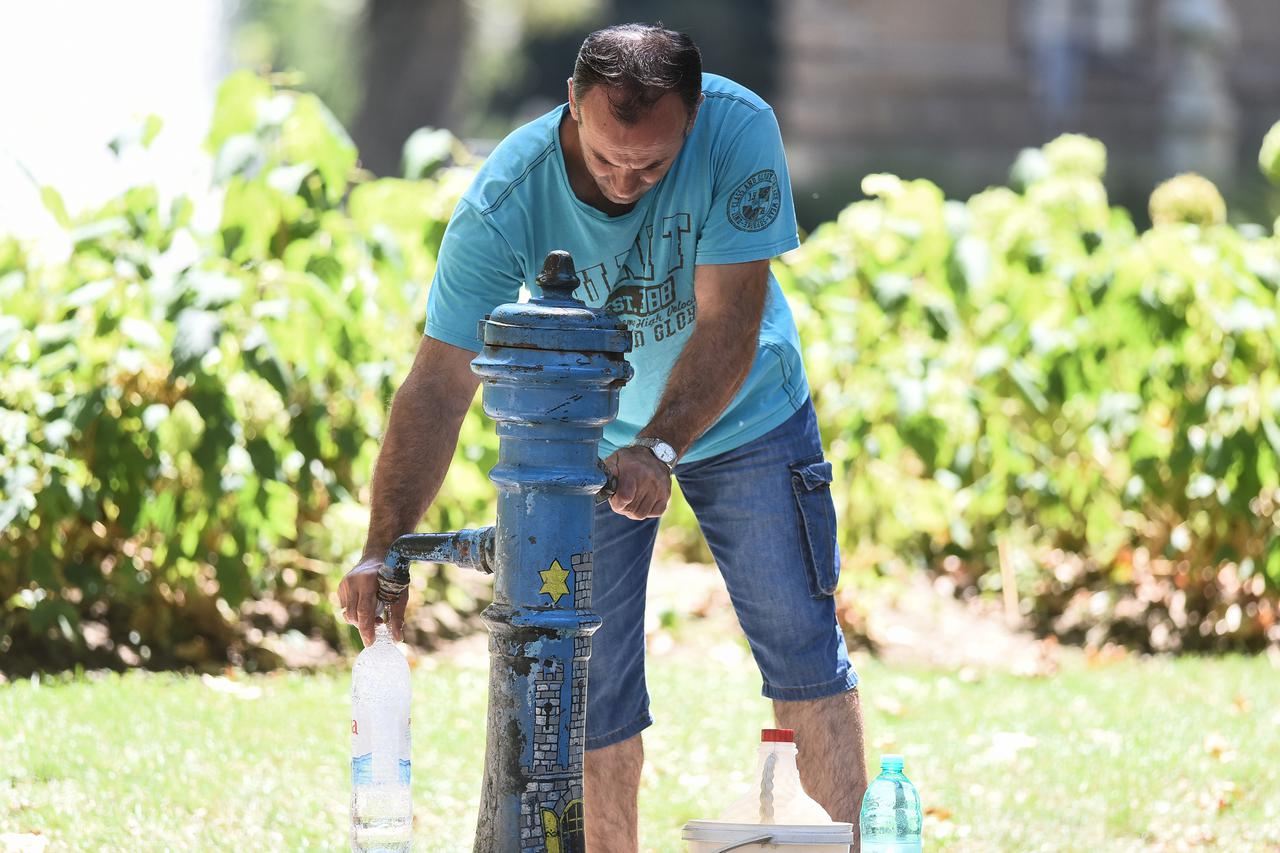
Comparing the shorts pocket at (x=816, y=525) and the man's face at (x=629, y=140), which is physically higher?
the man's face at (x=629, y=140)

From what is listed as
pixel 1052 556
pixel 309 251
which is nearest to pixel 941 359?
pixel 1052 556

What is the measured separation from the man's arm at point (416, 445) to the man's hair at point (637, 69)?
1.87ft

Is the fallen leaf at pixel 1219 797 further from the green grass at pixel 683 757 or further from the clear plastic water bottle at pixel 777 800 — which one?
the clear plastic water bottle at pixel 777 800

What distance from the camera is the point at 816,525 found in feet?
11.2

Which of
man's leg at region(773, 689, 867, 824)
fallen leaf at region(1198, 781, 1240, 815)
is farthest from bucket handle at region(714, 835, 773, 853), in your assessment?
fallen leaf at region(1198, 781, 1240, 815)

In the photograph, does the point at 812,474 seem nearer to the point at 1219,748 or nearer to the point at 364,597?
the point at 364,597

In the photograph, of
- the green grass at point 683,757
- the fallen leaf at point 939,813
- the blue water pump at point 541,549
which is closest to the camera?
the blue water pump at point 541,549

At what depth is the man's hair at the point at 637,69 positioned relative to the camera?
295 centimetres

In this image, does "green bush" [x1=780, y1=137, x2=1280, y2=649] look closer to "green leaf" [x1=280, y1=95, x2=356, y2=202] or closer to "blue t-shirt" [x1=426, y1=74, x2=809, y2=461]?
"green leaf" [x1=280, y1=95, x2=356, y2=202]

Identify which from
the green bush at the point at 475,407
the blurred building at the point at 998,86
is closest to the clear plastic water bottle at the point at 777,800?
the green bush at the point at 475,407

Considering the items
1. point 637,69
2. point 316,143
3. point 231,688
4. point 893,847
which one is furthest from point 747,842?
point 316,143

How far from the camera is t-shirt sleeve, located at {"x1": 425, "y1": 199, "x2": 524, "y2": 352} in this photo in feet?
10.7

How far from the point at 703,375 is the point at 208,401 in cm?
268

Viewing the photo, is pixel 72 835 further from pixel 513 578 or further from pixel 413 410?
pixel 513 578
